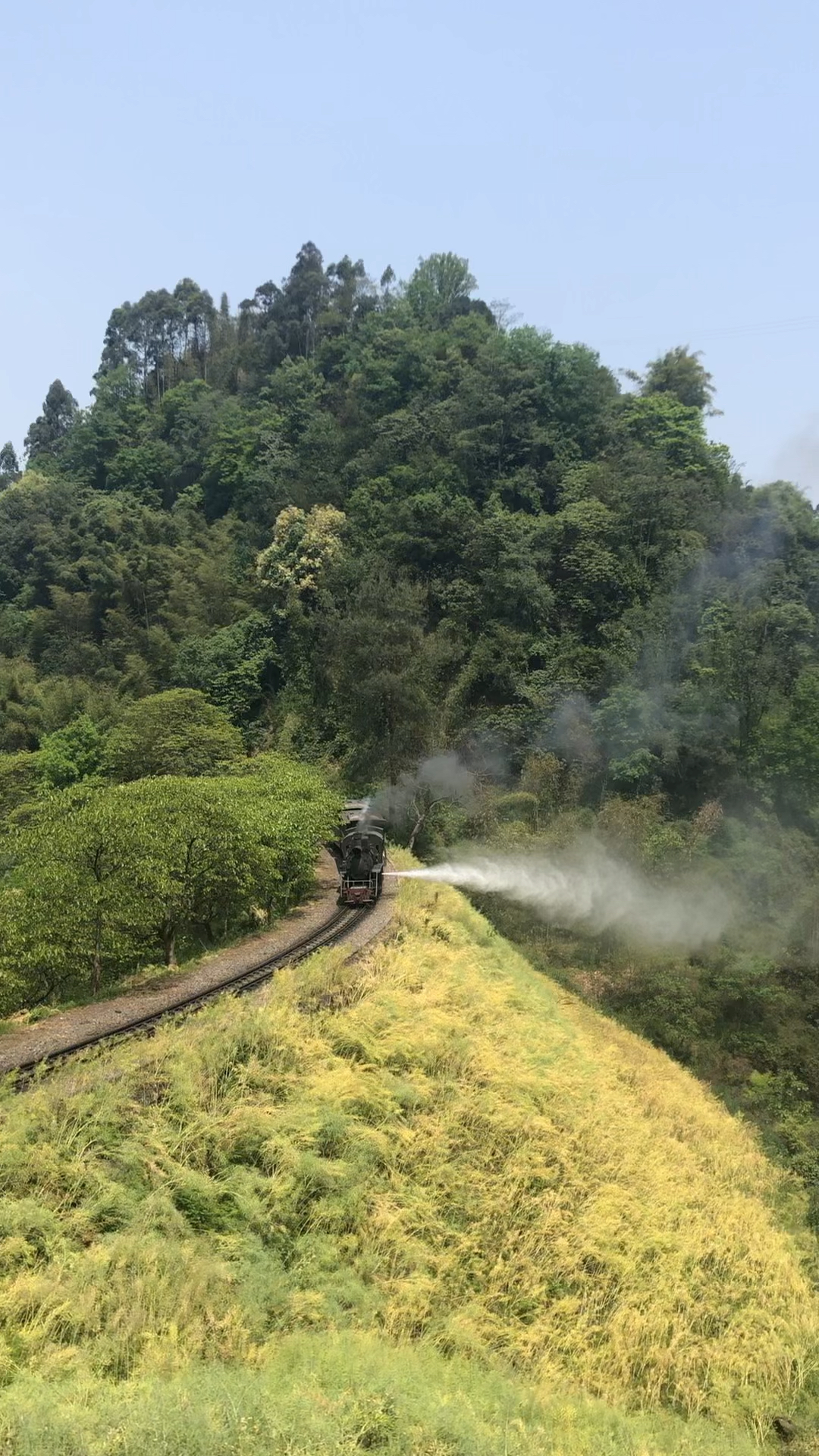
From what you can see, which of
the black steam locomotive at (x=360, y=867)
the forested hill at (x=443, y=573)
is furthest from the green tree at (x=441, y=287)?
the black steam locomotive at (x=360, y=867)

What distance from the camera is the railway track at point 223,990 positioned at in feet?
41.7

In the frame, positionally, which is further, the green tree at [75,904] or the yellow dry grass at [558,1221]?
the green tree at [75,904]

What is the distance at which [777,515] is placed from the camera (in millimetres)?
44781

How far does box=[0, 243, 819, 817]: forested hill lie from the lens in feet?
124

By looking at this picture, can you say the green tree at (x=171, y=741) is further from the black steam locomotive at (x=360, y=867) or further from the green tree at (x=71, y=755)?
the black steam locomotive at (x=360, y=867)

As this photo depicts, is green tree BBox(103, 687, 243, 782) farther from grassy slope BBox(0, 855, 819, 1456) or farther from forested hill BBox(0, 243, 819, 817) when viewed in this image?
Answer: grassy slope BBox(0, 855, 819, 1456)

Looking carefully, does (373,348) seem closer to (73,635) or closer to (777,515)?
(73,635)

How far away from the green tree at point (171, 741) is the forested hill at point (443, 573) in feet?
14.6

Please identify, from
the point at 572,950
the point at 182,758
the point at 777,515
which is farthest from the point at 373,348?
the point at 572,950

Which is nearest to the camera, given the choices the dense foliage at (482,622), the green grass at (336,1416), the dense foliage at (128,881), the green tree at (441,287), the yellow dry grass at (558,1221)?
the green grass at (336,1416)

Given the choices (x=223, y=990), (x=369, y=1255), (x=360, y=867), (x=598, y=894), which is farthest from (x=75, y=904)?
(x=598, y=894)

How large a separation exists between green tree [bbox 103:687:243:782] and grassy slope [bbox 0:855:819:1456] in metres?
25.7

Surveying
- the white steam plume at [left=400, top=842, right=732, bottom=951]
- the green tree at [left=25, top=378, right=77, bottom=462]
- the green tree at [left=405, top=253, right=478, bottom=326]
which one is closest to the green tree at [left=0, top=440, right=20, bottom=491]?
the green tree at [left=25, top=378, right=77, bottom=462]

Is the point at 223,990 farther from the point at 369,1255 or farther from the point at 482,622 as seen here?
the point at 482,622
